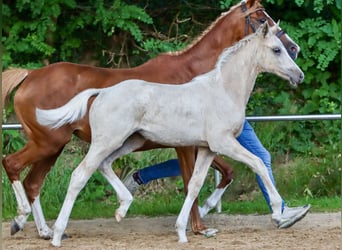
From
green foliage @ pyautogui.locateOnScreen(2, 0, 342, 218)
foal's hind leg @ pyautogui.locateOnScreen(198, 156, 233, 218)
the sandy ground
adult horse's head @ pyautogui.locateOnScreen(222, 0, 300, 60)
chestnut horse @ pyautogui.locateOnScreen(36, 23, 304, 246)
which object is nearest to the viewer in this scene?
chestnut horse @ pyautogui.locateOnScreen(36, 23, 304, 246)

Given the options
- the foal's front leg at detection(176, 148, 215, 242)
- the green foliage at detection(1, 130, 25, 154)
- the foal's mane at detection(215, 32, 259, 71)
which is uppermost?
the foal's mane at detection(215, 32, 259, 71)

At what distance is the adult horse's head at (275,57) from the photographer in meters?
6.32

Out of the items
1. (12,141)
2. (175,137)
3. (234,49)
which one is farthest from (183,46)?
(175,137)

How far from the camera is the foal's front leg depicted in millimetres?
6273

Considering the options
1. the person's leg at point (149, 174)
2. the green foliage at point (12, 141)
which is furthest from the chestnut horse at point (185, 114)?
the green foliage at point (12, 141)

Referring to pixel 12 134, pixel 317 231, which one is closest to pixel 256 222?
pixel 317 231

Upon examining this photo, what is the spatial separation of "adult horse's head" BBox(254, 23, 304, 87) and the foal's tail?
1.32 m

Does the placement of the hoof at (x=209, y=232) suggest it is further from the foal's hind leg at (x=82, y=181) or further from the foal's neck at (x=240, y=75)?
the foal's neck at (x=240, y=75)

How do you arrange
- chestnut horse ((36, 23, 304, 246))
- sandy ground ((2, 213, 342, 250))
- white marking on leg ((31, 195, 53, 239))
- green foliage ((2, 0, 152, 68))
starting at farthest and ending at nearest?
green foliage ((2, 0, 152, 68)) < white marking on leg ((31, 195, 53, 239)) < sandy ground ((2, 213, 342, 250)) < chestnut horse ((36, 23, 304, 246))

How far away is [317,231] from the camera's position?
22.3 ft

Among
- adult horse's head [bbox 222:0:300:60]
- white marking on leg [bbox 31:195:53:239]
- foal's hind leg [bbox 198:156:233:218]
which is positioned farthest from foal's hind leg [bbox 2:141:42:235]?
adult horse's head [bbox 222:0:300:60]

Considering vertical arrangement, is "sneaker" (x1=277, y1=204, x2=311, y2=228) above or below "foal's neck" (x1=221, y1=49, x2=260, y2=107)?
below

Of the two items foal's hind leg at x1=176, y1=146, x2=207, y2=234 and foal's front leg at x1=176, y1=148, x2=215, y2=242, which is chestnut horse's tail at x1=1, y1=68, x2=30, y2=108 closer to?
foal's hind leg at x1=176, y1=146, x2=207, y2=234

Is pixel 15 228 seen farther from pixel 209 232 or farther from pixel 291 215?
pixel 291 215
